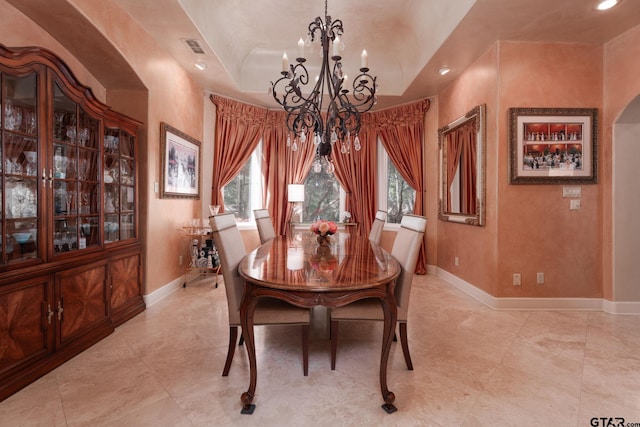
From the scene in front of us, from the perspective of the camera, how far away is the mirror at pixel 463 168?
3.32 m

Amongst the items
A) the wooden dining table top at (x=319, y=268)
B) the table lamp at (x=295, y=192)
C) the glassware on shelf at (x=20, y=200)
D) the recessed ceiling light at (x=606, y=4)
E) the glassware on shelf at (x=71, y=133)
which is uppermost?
the recessed ceiling light at (x=606, y=4)

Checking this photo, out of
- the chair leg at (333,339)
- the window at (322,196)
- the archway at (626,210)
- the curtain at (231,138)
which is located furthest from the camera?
the window at (322,196)

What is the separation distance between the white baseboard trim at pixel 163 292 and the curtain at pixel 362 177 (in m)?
2.84

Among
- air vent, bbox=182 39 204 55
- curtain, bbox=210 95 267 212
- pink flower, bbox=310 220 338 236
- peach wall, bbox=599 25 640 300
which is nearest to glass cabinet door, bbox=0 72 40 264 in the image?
air vent, bbox=182 39 204 55

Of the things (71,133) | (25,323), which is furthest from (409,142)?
(25,323)

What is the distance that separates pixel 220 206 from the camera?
4457 millimetres

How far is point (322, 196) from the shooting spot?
539 centimetres

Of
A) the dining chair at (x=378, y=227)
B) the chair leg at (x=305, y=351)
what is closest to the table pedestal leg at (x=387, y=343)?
the chair leg at (x=305, y=351)

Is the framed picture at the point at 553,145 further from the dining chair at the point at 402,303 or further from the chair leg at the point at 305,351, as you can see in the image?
the chair leg at the point at 305,351

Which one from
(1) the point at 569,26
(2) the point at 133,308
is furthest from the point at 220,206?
(1) the point at 569,26

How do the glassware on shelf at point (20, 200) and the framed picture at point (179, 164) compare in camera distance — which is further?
the framed picture at point (179, 164)

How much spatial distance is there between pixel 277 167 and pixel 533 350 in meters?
4.12

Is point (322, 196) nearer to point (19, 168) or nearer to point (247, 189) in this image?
point (247, 189)

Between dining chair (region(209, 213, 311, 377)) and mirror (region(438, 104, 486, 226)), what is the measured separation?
2.51 m
